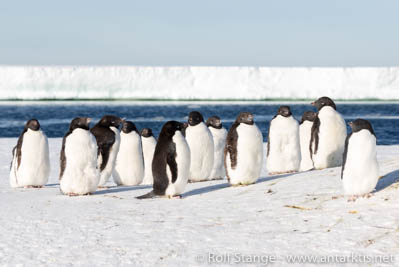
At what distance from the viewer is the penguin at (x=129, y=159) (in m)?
8.21

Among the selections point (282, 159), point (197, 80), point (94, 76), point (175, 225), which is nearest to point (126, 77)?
point (94, 76)

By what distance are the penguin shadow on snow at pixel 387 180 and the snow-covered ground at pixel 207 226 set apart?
0.04 feet

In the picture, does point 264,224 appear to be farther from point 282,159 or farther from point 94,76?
point 94,76

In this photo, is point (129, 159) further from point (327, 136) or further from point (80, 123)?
point (327, 136)

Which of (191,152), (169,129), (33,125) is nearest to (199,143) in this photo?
(191,152)

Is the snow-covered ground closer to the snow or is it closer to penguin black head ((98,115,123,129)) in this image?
penguin black head ((98,115,123,129))

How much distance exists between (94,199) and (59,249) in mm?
2226

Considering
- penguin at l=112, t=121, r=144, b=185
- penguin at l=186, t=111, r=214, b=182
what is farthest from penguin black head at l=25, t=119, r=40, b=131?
penguin at l=186, t=111, r=214, b=182

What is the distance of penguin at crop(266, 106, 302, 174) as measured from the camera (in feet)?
26.4

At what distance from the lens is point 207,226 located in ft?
15.9

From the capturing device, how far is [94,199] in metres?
6.41

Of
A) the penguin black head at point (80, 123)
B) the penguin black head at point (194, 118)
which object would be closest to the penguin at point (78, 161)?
the penguin black head at point (80, 123)

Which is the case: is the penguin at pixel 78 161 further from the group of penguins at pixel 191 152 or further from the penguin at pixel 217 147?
the penguin at pixel 217 147

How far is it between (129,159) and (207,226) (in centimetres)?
356
